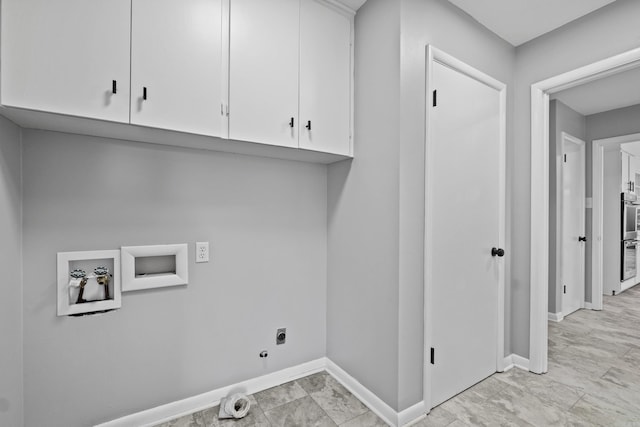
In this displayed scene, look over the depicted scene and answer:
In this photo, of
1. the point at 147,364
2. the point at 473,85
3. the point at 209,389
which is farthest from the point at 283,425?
the point at 473,85

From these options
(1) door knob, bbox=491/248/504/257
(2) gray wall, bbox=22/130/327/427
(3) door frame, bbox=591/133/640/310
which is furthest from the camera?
(3) door frame, bbox=591/133/640/310

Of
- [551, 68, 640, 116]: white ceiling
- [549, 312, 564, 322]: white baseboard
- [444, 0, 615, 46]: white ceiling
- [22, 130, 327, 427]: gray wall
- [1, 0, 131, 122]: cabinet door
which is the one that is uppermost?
[444, 0, 615, 46]: white ceiling

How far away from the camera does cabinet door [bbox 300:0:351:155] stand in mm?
1754

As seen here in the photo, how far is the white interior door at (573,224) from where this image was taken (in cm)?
347

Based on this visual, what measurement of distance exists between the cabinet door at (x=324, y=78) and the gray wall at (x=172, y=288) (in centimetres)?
38

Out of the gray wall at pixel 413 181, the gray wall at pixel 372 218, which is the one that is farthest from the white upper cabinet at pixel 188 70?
the gray wall at pixel 413 181

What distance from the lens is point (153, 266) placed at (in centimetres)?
169

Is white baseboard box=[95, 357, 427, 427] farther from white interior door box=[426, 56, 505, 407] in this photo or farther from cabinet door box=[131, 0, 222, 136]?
cabinet door box=[131, 0, 222, 136]

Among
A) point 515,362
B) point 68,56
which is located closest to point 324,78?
point 68,56

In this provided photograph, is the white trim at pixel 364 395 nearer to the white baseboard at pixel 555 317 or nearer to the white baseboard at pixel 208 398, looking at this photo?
the white baseboard at pixel 208 398

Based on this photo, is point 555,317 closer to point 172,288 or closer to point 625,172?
point 625,172

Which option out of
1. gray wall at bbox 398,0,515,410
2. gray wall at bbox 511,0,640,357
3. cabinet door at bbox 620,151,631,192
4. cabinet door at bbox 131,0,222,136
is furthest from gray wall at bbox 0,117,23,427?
cabinet door at bbox 620,151,631,192

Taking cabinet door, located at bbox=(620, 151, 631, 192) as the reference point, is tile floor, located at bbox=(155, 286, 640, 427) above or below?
below

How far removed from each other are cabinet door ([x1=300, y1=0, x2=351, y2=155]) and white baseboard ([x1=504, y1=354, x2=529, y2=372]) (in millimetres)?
2031
